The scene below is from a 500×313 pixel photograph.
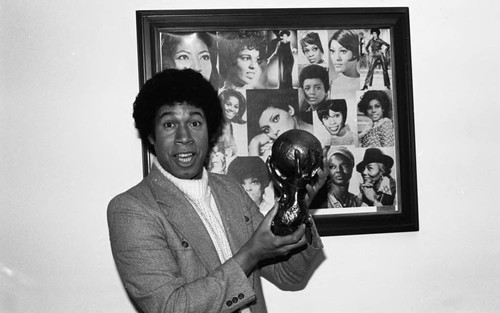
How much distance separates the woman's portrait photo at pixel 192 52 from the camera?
2.11 meters

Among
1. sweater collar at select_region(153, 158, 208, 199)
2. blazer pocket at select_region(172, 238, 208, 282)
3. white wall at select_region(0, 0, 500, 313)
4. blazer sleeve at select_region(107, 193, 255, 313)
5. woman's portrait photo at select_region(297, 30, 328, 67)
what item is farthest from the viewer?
woman's portrait photo at select_region(297, 30, 328, 67)

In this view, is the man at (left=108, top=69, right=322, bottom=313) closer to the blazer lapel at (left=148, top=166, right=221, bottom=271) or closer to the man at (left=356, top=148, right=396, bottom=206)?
the blazer lapel at (left=148, top=166, right=221, bottom=271)

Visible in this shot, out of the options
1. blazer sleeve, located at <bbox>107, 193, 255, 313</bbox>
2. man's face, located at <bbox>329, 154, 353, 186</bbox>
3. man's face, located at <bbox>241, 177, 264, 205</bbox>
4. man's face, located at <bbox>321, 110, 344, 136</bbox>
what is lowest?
blazer sleeve, located at <bbox>107, 193, 255, 313</bbox>

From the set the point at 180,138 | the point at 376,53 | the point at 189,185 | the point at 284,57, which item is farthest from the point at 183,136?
the point at 376,53

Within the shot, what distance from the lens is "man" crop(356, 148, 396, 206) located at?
2.21 meters

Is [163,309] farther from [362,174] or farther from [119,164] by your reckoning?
[362,174]

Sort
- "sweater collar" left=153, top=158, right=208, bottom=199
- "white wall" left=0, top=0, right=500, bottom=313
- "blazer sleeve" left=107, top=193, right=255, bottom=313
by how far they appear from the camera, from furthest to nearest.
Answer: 1. "white wall" left=0, top=0, right=500, bottom=313
2. "sweater collar" left=153, top=158, right=208, bottom=199
3. "blazer sleeve" left=107, top=193, right=255, bottom=313

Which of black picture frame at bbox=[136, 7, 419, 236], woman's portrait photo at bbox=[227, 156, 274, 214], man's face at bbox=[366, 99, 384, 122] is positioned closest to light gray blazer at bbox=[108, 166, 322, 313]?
woman's portrait photo at bbox=[227, 156, 274, 214]

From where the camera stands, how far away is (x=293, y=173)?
1.57 meters

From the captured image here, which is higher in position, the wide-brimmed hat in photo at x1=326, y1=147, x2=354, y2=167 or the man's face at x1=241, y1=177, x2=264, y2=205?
the wide-brimmed hat in photo at x1=326, y1=147, x2=354, y2=167

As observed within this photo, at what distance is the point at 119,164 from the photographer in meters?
2.11

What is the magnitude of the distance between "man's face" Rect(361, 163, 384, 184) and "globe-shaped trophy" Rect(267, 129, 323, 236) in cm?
65
